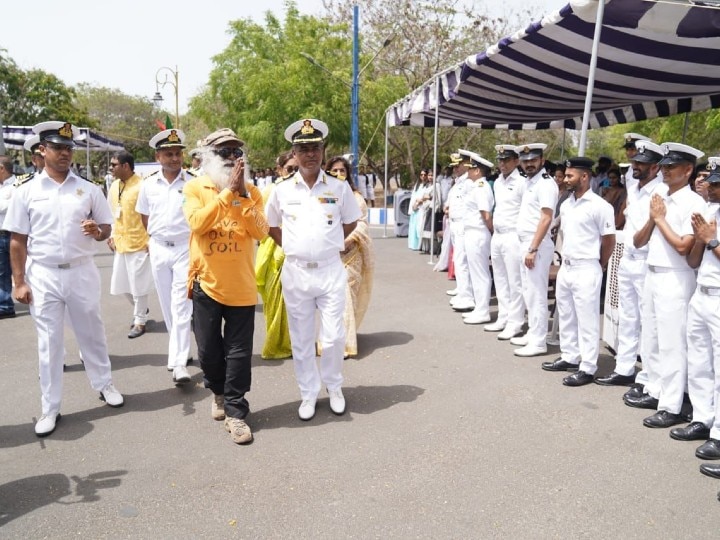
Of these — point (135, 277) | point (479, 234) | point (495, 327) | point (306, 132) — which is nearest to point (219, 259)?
point (306, 132)

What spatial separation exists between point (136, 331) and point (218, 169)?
3330mm

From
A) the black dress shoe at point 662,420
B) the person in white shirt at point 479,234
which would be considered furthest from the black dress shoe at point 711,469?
the person in white shirt at point 479,234

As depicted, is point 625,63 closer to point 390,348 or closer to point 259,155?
point 390,348

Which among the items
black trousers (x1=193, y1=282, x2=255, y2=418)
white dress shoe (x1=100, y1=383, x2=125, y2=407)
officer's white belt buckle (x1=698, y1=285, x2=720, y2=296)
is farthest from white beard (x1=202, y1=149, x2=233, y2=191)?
officer's white belt buckle (x1=698, y1=285, x2=720, y2=296)

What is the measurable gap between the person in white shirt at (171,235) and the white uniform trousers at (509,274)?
3.34 meters

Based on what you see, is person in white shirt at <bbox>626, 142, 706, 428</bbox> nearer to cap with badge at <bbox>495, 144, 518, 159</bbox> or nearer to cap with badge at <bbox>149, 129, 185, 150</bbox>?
cap with badge at <bbox>495, 144, 518, 159</bbox>

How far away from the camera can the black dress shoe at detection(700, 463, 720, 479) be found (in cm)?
342

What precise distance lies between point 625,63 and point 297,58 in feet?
58.1

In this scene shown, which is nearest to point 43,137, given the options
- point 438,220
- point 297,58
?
point 438,220

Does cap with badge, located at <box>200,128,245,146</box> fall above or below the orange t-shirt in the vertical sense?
above

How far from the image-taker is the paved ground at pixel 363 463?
300 centimetres

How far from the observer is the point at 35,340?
20.9ft

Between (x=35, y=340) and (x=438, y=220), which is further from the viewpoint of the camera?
(x=438, y=220)

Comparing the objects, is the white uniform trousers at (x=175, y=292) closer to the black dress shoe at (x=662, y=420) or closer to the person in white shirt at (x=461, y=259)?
the black dress shoe at (x=662, y=420)
